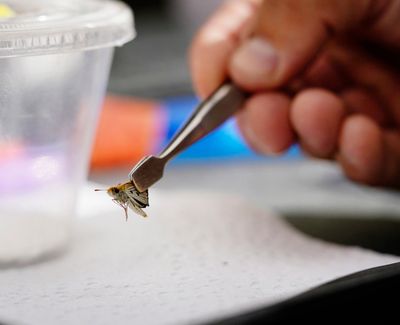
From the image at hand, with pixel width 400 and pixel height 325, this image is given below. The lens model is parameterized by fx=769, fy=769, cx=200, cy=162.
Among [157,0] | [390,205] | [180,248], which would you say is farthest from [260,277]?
[157,0]

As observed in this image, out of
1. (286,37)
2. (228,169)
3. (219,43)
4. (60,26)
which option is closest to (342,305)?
(60,26)

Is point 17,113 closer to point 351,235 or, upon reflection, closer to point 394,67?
point 351,235

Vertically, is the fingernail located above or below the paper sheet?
above

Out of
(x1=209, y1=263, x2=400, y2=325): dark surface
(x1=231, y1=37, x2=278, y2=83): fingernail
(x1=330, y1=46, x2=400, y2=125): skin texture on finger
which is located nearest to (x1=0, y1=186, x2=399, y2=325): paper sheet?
(x1=209, y1=263, x2=400, y2=325): dark surface

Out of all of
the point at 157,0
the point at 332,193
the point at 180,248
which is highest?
the point at 180,248

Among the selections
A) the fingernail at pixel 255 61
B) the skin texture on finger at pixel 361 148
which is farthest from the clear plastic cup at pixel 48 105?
the skin texture on finger at pixel 361 148

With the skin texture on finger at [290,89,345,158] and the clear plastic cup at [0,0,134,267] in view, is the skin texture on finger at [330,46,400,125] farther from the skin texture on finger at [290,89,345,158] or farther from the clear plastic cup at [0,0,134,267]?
the clear plastic cup at [0,0,134,267]
